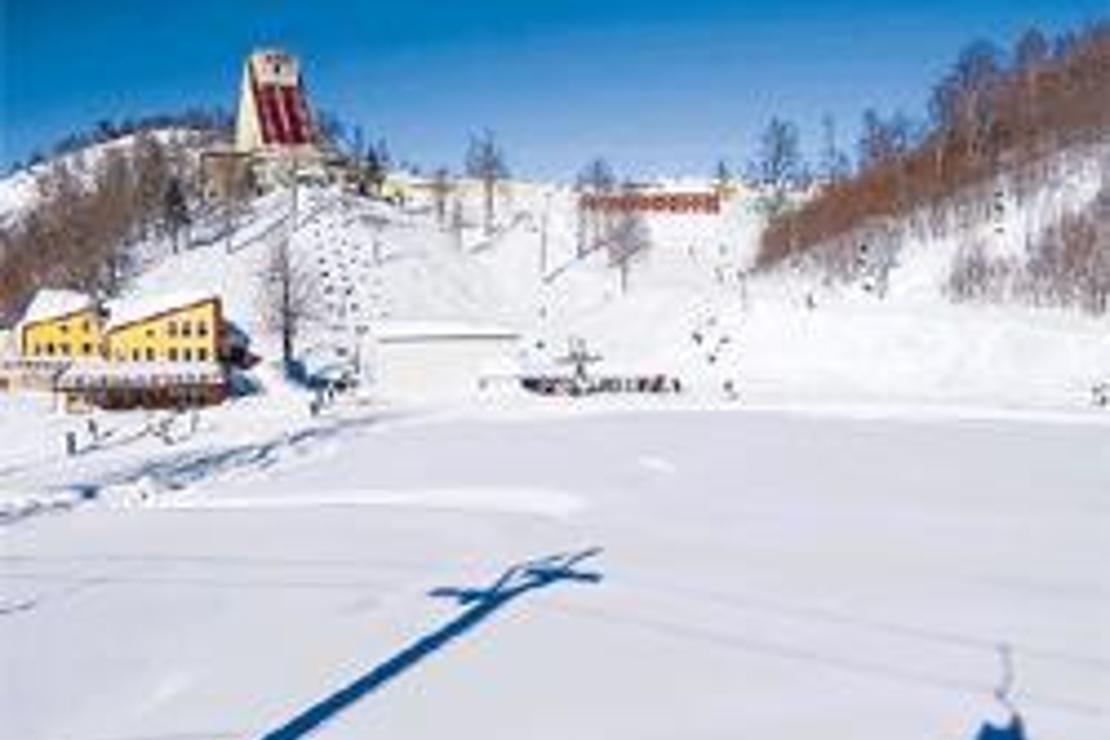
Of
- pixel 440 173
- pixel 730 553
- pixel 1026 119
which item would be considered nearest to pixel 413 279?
pixel 440 173

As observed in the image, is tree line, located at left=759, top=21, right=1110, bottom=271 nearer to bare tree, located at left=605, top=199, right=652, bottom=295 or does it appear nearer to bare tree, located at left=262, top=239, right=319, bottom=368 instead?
bare tree, located at left=605, top=199, right=652, bottom=295

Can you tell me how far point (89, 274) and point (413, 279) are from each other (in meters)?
19.2

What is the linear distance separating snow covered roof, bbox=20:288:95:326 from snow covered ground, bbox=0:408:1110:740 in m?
35.6

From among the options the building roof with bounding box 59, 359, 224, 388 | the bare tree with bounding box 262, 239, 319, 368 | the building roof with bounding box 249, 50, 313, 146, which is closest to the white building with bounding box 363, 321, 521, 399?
the bare tree with bounding box 262, 239, 319, 368

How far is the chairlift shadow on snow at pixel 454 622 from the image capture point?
14.7 metres

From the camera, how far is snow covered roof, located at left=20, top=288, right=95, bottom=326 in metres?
70.3

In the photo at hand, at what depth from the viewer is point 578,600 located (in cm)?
2000

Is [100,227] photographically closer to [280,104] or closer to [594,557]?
[280,104]

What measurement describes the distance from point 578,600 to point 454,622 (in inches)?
77.6

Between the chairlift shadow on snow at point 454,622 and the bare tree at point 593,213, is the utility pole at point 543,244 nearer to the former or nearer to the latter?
the bare tree at point 593,213

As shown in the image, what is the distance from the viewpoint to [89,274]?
91500 millimetres

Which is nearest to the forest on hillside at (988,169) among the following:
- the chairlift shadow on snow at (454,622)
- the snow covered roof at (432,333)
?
the snow covered roof at (432,333)

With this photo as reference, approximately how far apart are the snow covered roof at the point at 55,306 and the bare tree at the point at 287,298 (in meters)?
8.80

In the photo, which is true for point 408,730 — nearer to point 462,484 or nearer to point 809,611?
point 809,611
